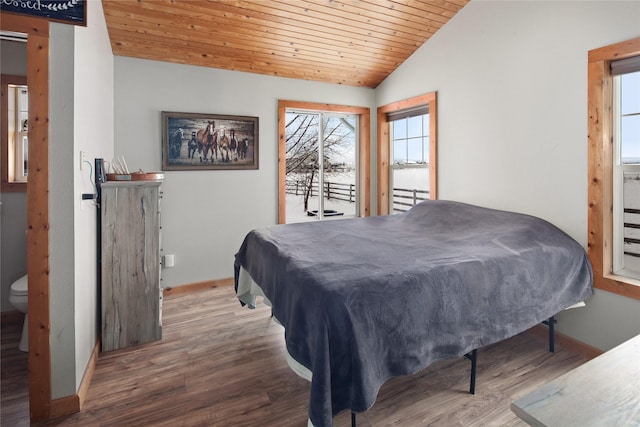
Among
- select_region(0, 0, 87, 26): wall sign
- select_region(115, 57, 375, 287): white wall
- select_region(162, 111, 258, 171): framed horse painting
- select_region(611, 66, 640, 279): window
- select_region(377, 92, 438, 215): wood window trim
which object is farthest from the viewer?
select_region(377, 92, 438, 215): wood window trim

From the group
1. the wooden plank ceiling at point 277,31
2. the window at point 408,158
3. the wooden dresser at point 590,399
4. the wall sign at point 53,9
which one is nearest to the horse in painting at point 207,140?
the wooden plank ceiling at point 277,31

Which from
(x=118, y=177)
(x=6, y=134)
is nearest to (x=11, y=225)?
(x=6, y=134)

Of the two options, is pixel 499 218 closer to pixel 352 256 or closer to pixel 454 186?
pixel 454 186

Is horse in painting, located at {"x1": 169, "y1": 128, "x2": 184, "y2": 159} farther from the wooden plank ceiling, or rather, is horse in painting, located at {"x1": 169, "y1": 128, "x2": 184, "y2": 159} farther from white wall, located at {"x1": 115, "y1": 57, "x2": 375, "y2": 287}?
the wooden plank ceiling

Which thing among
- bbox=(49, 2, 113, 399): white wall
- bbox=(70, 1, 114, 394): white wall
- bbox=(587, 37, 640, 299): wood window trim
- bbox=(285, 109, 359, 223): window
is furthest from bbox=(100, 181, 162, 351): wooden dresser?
bbox=(587, 37, 640, 299): wood window trim

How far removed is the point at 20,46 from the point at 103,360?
2.62m

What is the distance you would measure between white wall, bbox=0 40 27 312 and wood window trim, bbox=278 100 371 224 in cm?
233

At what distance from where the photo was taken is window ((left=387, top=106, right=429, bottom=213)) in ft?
13.3

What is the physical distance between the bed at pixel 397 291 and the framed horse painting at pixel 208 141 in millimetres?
1412

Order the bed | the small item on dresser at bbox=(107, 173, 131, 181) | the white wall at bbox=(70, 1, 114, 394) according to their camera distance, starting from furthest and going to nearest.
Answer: the small item on dresser at bbox=(107, 173, 131, 181) < the white wall at bbox=(70, 1, 114, 394) < the bed

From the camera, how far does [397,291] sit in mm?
1603

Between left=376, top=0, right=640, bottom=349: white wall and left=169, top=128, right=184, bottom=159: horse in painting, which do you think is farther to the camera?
left=169, top=128, right=184, bottom=159: horse in painting

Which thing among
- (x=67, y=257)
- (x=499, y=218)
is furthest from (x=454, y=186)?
(x=67, y=257)

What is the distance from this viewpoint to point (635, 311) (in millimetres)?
2188
